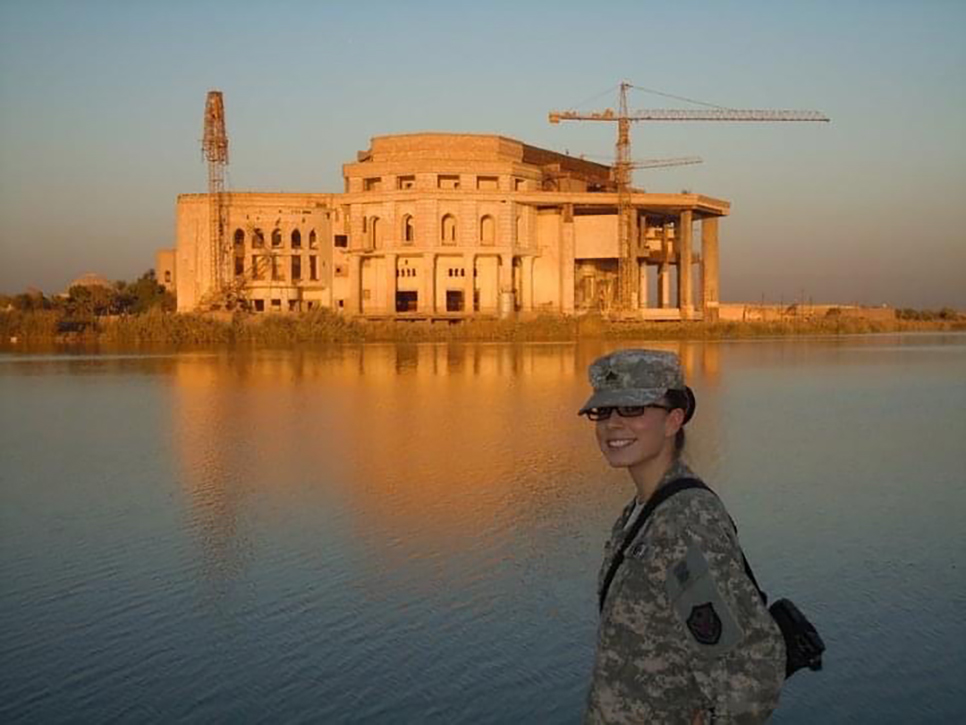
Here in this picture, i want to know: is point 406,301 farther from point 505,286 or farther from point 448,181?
point 448,181

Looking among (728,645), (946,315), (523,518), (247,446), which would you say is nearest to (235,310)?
(247,446)

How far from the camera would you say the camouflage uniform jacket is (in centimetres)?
337

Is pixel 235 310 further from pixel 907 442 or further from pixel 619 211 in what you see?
pixel 907 442

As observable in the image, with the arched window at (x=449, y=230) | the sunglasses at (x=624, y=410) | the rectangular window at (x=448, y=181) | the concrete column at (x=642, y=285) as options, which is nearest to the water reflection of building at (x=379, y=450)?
the sunglasses at (x=624, y=410)

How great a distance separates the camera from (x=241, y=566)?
39.3 feet

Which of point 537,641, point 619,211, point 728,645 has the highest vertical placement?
point 619,211

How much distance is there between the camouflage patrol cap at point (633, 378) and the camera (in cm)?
372

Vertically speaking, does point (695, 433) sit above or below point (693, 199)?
below

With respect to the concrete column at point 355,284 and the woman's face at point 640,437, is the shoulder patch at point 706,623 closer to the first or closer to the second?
the woman's face at point 640,437

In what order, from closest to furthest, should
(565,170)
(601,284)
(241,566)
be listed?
(241,566) < (601,284) < (565,170)

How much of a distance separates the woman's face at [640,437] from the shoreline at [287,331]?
63564mm

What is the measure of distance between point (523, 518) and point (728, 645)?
36.1 ft

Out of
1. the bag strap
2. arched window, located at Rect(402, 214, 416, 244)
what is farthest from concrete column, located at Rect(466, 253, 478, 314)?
the bag strap

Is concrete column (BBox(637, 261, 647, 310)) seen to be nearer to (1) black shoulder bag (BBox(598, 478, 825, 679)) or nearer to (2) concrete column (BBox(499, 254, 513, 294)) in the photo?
(2) concrete column (BBox(499, 254, 513, 294))
